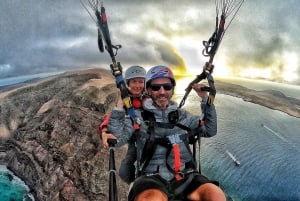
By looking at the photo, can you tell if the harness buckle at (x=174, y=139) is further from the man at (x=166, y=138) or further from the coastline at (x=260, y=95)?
the coastline at (x=260, y=95)

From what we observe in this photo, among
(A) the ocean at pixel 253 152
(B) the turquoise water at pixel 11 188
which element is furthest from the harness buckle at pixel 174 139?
(B) the turquoise water at pixel 11 188

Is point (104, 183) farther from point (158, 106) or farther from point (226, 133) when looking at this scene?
point (158, 106)

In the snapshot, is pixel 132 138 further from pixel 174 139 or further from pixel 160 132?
pixel 174 139

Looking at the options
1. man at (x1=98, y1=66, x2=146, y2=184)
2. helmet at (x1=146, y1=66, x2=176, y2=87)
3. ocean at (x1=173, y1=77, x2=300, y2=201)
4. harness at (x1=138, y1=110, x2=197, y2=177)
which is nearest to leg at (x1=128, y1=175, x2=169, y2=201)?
harness at (x1=138, y1=110, x2=197, y2=177)

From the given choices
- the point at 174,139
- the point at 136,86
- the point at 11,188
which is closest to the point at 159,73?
the point at 174,139

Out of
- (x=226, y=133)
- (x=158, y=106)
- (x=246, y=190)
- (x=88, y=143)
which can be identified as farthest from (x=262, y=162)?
(x=158, y=106)

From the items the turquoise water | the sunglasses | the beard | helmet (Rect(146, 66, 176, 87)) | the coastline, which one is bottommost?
the turquoise water

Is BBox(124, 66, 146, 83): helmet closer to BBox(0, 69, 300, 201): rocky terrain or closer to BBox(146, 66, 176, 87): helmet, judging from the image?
BBox(146, 66, 176, 87): helmet

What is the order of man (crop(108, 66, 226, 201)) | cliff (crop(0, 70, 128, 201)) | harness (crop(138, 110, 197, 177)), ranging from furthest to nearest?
cliff (crop(0, 70, 128, 201))
harness (crop(138, 110, 197, 177))
man (crop(108, 66, 226, 201))
